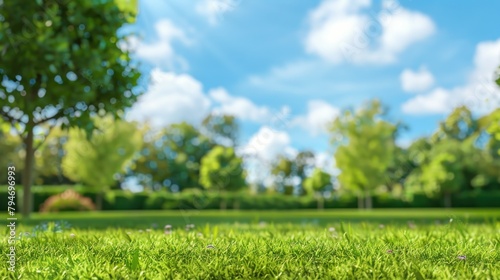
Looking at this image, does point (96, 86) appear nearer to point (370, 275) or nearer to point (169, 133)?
point (370, 275)

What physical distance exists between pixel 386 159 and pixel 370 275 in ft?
98.4

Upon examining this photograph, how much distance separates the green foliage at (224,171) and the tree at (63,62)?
19.8 meters

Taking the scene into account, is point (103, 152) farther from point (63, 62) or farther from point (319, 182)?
point (319, 182)

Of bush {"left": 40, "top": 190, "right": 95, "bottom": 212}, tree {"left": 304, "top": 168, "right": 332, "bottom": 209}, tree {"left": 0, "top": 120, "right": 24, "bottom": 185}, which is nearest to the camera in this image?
bush {"left": 40, "top": 190, "right": 95, "bottom": 212}

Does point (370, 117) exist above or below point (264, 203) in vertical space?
above

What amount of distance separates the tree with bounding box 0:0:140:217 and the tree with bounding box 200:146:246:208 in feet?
65.1

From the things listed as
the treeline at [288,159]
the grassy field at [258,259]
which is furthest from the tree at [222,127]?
A: the grassy field at [258,259]

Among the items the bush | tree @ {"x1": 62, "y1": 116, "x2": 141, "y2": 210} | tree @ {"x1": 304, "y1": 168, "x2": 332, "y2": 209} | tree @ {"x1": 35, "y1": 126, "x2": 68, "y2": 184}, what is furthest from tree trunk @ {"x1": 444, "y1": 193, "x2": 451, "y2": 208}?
tree @ {"x1": 35, "y1": 126, "x2": 68, "y2": 184}

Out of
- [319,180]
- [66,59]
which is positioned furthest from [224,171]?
[66,59]

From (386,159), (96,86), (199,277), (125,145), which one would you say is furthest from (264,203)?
(199,277)

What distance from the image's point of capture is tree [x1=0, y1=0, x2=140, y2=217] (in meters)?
10.9

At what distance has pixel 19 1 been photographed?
11383 mm

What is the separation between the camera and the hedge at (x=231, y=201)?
116ft

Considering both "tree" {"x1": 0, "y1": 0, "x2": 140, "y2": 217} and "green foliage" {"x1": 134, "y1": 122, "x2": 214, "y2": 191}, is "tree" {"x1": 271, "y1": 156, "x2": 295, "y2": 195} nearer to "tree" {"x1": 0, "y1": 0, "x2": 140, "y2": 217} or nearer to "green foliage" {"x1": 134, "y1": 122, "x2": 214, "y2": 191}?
"green foliage" {"x1": 134, "y1": 122, "x2": 214, "y2": 191}
